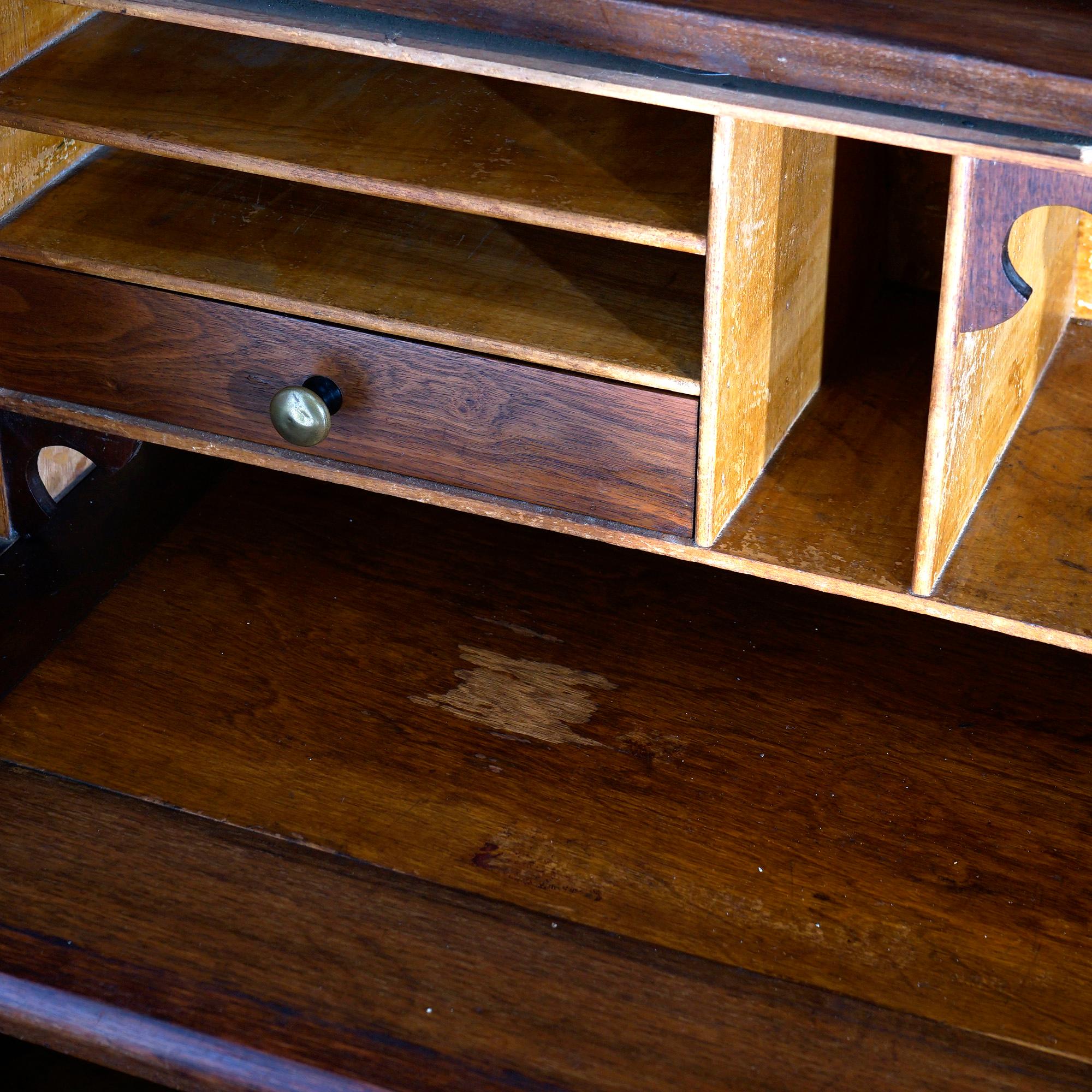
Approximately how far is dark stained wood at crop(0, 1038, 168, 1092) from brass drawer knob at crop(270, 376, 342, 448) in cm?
53

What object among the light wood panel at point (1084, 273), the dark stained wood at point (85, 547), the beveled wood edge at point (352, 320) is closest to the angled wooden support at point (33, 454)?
the dark stained wood at point (85, 547)

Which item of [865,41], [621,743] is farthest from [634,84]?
[621,743]

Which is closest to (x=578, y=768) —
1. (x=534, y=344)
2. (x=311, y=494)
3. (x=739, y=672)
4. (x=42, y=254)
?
(x=739, y=672)

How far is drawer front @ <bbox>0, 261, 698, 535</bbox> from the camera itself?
960 millimetres

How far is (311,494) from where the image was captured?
4.32ft

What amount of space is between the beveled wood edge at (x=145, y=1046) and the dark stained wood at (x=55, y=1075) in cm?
28

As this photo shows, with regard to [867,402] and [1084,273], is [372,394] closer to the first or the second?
[867,402]

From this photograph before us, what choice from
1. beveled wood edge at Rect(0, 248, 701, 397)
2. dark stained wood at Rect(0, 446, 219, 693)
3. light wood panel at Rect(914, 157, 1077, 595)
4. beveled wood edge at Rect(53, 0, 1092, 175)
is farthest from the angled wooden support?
light wood panel at Rect(914, 157, 1077, 595)

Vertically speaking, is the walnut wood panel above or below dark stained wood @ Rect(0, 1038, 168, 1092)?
above

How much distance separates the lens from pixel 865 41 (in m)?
0.73

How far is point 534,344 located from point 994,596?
33 centimetres

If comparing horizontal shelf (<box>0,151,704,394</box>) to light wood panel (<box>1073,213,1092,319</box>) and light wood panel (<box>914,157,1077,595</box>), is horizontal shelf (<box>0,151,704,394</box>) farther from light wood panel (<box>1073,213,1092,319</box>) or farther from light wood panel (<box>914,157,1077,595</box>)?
light wood panel (<box>1073,213,1092,319</box>)

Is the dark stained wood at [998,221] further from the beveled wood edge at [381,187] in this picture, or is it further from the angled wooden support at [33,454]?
the angled wooden support at [33,454]

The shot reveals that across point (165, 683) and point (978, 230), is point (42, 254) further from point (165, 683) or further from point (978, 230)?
point (978, 230)
